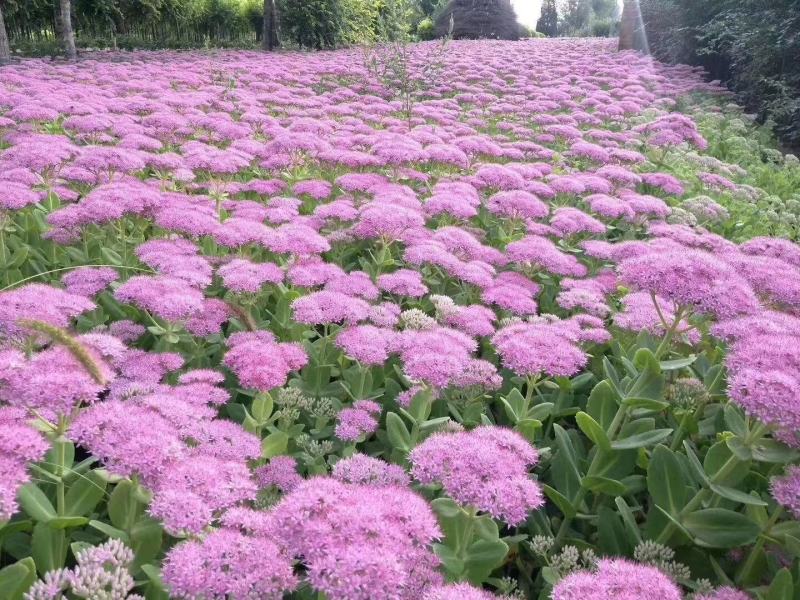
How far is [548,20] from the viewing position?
2506 inches

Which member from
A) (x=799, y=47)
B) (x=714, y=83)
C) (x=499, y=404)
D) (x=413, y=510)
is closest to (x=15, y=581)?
(x=413, y=510)

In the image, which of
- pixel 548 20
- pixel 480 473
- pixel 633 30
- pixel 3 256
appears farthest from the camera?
pixel 548 20

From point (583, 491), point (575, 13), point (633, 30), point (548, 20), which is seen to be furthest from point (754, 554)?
point (575, 13)

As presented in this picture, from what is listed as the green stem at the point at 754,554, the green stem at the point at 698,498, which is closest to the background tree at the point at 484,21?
the green stem at the point at 698,498

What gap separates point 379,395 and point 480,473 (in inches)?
49.0

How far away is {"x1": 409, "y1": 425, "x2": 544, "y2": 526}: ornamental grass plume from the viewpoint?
5.93ft

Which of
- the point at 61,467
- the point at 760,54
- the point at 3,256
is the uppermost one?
the point at 760,54

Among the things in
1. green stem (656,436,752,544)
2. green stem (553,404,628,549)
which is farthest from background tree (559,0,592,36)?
green stem (656,436,752,544)

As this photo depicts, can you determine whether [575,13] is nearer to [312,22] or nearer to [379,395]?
[312,22]

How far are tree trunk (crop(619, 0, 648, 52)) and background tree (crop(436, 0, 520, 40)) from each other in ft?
38.5

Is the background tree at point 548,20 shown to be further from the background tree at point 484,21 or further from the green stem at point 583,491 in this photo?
the green stem at point 583,491

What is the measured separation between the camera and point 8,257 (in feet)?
12.8

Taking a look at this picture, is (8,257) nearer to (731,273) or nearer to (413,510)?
(413,510)

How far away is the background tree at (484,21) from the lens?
3669 centimetres
